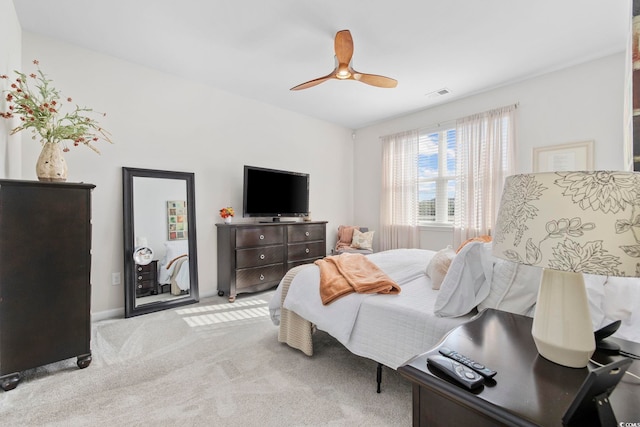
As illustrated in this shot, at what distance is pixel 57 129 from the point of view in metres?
2.15

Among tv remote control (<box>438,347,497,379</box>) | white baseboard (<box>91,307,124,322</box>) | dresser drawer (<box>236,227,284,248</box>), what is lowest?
white baseboard (<box>91,307,124,322</box>)

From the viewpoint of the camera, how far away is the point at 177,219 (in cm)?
336

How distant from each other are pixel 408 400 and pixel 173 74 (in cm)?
397

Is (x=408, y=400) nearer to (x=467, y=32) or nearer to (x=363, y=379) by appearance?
(x=363, y=379)

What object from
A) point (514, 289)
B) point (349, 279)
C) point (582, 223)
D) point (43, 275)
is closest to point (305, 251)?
point (349, 279)

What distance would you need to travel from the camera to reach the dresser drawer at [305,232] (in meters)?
4.13

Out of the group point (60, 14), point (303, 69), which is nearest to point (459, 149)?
point (303, 69)

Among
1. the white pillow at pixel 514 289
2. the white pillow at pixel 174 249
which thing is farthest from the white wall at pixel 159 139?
the white pillow at pixel 514 289

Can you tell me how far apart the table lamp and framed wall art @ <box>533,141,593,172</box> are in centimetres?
324

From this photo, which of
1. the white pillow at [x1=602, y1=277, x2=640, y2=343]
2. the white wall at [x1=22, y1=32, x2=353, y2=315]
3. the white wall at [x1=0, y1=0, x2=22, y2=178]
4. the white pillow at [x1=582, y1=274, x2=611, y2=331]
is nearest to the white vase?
the white wall at [x1=0, y1=0, x2=22, y2=178]

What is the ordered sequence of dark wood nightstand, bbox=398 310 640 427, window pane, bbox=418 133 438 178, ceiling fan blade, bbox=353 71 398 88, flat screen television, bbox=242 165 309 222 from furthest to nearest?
window pane, bbox=418 133 438 178, flat screen television, bbox=242 165 309 222, ceiling fan blade, bbox=353 71 398 88, dark wood nightstand, bbox=398 310 640 427

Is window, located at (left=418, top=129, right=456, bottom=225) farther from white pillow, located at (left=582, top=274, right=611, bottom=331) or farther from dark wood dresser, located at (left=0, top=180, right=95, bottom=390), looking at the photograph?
dark wood dresser, located at (left=0, top=180, right=95, bottom=390)

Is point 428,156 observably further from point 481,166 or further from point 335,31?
point 335,31

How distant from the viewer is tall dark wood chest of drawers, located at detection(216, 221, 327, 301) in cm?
354
